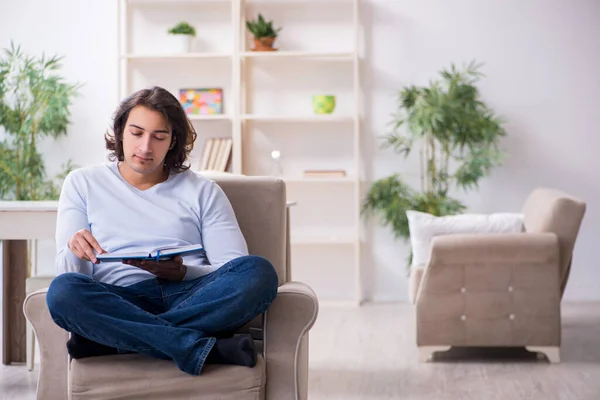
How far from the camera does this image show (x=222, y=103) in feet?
21.0

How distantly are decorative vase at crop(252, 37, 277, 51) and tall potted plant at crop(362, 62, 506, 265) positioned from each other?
949 millimetres

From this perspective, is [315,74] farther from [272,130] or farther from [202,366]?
[202,366]

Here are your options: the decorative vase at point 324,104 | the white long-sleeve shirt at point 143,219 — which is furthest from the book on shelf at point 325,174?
the white long-sleeve shirt at point 143,219

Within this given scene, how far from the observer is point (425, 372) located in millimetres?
4004

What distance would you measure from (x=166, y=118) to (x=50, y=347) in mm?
786

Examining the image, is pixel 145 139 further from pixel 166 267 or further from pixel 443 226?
pixel 443 226

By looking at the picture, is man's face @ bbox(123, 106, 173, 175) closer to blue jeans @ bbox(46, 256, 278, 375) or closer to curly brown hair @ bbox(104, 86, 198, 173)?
curly brown hair @ bbox(104, 86, 198, 173)

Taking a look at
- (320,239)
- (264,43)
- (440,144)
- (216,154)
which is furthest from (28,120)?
(440,144)

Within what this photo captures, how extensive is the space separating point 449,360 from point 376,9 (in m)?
2.87

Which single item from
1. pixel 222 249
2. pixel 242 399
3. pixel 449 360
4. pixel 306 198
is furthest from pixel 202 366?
pixel 306 198

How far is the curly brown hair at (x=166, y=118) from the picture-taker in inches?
113

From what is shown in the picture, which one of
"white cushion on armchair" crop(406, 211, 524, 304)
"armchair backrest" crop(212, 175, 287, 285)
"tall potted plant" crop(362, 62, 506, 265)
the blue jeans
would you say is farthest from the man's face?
"tall potted plant" crop(362, 62, 506, 265)

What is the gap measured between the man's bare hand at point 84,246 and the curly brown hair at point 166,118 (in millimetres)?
428

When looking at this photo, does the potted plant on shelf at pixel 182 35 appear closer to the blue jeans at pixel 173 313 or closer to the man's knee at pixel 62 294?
the blue jeans at pixel 173 313
